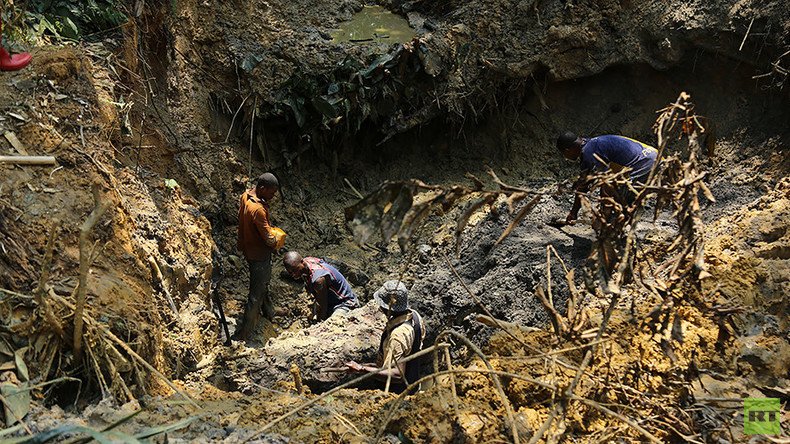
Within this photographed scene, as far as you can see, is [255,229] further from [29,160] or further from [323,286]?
[29,160]

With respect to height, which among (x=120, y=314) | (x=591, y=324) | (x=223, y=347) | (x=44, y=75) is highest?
(x=44, y=75)

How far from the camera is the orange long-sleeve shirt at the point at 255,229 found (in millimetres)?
5824

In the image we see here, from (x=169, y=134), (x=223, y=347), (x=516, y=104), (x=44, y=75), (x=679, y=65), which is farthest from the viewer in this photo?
(x=516, y=104)

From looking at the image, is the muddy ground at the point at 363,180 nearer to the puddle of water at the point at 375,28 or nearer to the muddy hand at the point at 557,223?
the muddy hand at the point at 557,223

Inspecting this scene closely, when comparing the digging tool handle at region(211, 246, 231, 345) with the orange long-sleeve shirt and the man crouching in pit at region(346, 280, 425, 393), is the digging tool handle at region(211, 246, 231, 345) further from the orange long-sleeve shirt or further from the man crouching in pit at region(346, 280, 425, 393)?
the man crouching in pit at region(346, 280, 425, 393)

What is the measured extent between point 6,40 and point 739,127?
6877mm

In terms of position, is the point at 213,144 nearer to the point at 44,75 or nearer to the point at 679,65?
the point at 44,75

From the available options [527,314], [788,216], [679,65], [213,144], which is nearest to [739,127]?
[679,65]

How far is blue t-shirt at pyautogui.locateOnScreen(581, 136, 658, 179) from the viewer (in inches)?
221

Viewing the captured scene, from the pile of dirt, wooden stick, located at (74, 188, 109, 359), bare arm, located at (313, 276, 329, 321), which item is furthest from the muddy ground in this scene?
bare arm, located at (313, 276, 329, 321)

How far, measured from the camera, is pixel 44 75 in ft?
16.3

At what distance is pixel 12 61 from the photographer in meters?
4.81

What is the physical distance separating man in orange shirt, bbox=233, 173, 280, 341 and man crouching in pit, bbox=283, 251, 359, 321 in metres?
0.27

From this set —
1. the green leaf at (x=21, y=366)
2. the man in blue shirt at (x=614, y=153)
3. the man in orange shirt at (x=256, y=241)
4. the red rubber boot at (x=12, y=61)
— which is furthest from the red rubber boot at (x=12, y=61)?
the man in blue shirt at (x=614, y=153)
